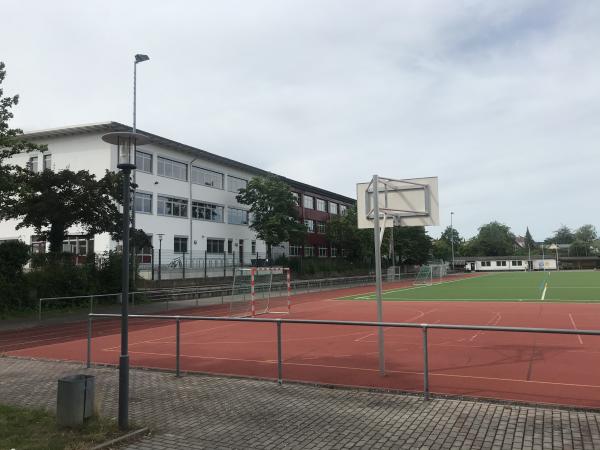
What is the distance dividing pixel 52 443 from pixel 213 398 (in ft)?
8.15

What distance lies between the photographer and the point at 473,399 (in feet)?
23.3

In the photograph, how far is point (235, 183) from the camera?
5328 cm

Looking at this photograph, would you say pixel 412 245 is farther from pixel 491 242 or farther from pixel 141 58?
pixel 491 242

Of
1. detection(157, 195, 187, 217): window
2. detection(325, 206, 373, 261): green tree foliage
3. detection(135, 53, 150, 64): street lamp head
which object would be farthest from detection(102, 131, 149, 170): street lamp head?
detection(325, 206, 373, 261): green tree foliage

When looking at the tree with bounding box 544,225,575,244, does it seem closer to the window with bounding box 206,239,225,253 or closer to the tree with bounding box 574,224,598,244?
the tree with bounding box 574,224,598,244

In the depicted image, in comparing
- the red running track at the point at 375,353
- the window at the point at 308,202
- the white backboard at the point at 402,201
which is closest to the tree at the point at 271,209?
the window at the point at 308,202

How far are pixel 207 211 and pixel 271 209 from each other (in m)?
6.34

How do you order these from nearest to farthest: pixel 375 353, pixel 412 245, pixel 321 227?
pixel 375 353 → pixel 321 227 → pixel 412 245

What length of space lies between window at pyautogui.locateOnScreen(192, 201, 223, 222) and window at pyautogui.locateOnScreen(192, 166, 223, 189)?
2.02 meters

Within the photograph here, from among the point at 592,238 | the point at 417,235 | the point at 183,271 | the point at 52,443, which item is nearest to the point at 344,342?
the point at 52,443

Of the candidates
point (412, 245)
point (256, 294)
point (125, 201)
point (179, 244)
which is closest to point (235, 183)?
point (179, 244)

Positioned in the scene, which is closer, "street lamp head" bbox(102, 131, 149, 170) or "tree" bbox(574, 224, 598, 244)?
Result: "street lamp head" bbox(102, 131, 149, 170)

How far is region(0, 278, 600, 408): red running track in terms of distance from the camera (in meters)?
8.31

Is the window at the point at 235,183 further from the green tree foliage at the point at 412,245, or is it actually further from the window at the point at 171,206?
the green tree foliage at the point at 412,245
